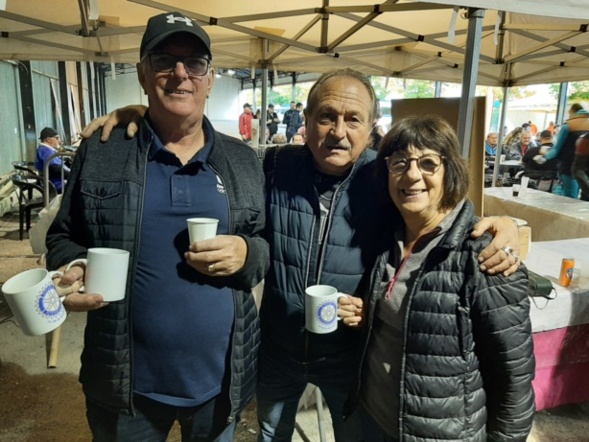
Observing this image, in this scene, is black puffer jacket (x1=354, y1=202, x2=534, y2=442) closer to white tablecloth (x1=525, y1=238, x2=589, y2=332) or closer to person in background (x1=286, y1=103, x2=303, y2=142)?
white tablecloth (x1=525, y1=238, x2=589, y2=332)

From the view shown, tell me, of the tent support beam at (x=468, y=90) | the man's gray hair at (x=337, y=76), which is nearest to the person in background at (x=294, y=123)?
the tent support beam at (x=468, y=90)

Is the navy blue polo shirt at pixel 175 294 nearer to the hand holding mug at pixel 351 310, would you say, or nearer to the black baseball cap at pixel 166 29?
the black baseball cap at pixel 166 29

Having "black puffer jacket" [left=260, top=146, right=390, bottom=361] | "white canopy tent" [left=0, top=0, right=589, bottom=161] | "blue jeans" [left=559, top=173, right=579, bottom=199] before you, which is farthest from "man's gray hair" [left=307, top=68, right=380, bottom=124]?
"blue jeans" [left=559, top=173, right=579, bottom=199]

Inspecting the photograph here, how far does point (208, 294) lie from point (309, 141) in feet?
2.29

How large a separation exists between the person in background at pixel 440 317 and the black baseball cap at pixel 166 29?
740mm

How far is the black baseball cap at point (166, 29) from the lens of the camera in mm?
1275

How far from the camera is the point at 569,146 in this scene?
561 centimetres

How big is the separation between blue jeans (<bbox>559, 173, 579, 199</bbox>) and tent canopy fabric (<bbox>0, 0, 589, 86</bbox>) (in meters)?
1.59

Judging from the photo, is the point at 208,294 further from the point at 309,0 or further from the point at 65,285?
the point at 309,0

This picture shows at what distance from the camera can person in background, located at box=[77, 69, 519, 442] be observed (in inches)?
60.7

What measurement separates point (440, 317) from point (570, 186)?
5.71m

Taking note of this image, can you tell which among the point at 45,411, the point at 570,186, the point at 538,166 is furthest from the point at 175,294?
the point at 538,166

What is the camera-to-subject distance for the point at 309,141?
162 cm

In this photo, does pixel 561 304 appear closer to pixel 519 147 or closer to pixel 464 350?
pixel 464 350
